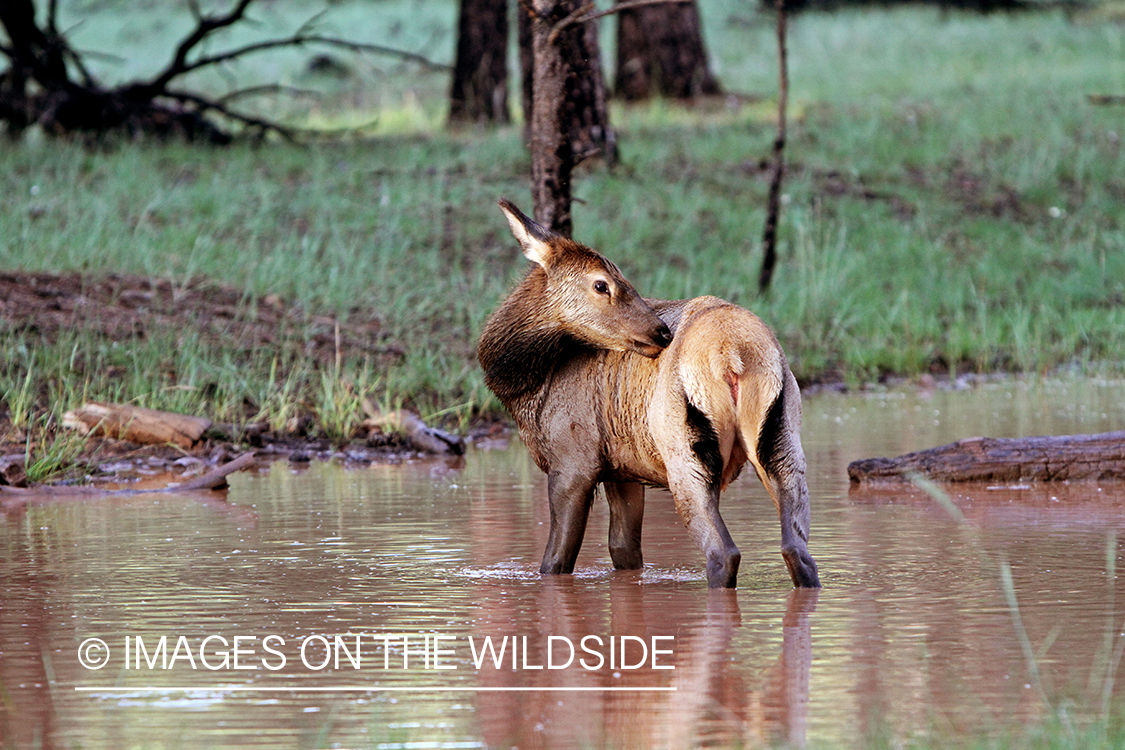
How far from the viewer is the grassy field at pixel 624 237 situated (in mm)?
10570

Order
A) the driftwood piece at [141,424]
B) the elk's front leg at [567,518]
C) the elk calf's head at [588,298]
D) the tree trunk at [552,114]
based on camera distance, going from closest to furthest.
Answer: the elk calf's head at [588,298] → the elk's front leg at [567,518] → the driftwood piece at [141,424] → the tree trunk at [552,114]

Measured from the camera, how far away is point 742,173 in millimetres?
17656

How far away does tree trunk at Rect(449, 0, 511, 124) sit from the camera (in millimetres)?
20125

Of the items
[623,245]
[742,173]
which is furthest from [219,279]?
[742,173]

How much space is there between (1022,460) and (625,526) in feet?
8.58

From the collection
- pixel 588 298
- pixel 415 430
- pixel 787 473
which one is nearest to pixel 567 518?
pixel 588 298

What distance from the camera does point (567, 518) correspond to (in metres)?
6.01

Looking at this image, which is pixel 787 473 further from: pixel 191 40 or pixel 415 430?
pixel 191 40

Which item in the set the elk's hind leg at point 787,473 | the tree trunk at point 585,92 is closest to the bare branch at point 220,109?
the tree trunk at point 585,92

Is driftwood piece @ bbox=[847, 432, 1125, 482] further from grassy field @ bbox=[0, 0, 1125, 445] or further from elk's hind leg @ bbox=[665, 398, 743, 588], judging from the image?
grassy field @ bbox=[0, 0, 1125, 445]

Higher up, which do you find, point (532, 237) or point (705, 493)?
point (532, 237)

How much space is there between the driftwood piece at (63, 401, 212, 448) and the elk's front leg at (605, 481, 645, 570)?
3.72 metres

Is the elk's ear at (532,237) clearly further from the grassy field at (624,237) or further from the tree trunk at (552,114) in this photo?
the grassy field at (624,237)

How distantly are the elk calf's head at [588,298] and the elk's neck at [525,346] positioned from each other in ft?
0.12
